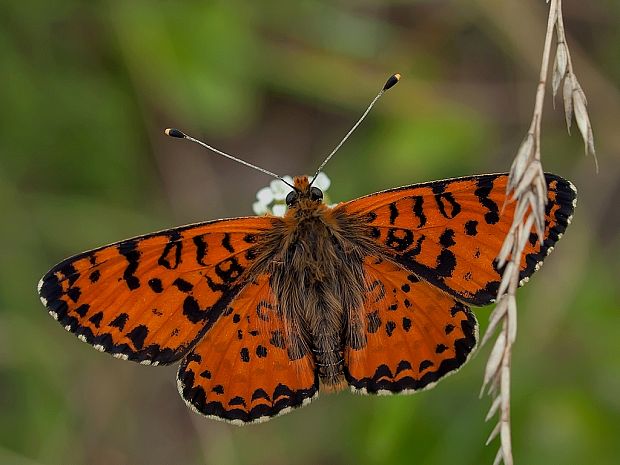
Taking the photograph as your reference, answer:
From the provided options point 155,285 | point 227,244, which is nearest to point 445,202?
point 227,244

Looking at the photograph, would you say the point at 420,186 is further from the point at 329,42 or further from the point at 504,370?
the point at 329,42

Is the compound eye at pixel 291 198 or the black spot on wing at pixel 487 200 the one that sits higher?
the compound eye at pixel 291 198

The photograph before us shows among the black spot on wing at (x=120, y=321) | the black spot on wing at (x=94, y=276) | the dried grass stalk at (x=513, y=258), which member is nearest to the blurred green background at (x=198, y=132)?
the black spot on wing at (x=120, y=321)

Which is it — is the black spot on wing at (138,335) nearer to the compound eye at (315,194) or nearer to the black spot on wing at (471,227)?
the compound eye at (315,194)

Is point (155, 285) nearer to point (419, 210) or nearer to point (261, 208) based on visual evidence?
point (261, 208)

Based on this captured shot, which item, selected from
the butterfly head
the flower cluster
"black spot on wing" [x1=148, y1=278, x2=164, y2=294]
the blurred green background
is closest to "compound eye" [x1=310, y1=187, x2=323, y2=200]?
the butterfly head

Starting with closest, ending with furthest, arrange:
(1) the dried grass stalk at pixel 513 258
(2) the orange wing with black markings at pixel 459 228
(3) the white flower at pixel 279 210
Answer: (1) the dried grass stalk at pixel 513 258
(2) the orange wing with black markings at pixel 459 228
(3) the white flower at pixel 279 210

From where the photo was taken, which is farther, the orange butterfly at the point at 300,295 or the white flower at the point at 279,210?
the white flower at the point at 279,210
